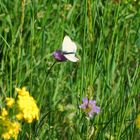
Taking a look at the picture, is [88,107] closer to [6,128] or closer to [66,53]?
[66,53]

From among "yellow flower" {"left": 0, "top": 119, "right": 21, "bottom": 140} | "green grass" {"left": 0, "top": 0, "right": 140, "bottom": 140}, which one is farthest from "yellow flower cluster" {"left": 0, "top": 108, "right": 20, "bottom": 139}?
"green grass" {"left": 0, "top": 0, "right": 140, "bottom": 140}

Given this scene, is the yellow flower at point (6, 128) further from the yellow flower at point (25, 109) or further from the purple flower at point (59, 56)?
the purple flower at point (59, 56)

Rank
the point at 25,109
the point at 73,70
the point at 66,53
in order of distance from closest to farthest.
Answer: the point at 25,109 → the point at 66,53 → the point at 73,70

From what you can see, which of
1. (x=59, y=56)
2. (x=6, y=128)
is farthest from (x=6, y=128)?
(x=59, y=56)

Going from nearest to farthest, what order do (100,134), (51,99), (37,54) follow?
(100,134) → (51,99) → (37,54)

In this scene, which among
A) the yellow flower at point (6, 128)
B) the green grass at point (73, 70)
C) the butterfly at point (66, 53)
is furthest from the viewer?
the green grass at point (73, 70)

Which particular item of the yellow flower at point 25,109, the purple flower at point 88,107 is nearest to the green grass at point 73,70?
the purple flower at point 88,107

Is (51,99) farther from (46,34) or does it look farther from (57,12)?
(57,12)

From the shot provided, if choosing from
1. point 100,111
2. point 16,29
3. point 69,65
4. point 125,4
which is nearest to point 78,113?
point 100,111

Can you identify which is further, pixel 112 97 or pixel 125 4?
pixel 125 4
